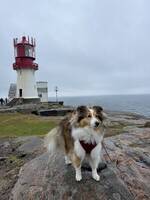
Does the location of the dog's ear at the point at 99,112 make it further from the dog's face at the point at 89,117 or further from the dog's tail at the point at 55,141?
the dog's tail at the point at 55,141

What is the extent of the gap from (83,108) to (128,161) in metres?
3.70

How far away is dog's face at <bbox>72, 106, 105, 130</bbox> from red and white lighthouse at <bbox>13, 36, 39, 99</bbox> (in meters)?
43.6

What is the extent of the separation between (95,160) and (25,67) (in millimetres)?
43419

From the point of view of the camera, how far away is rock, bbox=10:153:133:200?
7809 mm

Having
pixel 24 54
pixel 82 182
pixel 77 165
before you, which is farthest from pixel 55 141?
pixel 24 54

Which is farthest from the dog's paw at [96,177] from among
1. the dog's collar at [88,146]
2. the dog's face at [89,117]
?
the dog's face at [89,117]

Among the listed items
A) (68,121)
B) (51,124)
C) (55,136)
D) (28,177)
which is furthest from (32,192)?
(51,124)

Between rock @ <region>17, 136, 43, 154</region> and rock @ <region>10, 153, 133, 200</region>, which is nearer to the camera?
rock @ <region>10, 153, 133, 200</region>

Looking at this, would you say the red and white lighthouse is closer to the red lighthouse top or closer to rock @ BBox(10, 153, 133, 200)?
the red lighthouse top

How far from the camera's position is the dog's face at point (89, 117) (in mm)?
6963

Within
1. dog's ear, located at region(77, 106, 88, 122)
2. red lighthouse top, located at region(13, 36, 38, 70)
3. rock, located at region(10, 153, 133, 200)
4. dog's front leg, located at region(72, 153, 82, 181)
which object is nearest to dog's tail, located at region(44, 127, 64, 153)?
rock, located at region(10, 153, 133, 200)

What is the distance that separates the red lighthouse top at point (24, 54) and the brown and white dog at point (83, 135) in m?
42.4

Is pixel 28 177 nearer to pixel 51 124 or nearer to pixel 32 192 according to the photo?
pixel 32 192

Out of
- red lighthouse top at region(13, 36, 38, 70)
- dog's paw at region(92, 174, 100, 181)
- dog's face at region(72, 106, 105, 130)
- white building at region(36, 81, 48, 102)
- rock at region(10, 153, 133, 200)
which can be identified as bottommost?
rock at region(10, 153, 133, 200)
